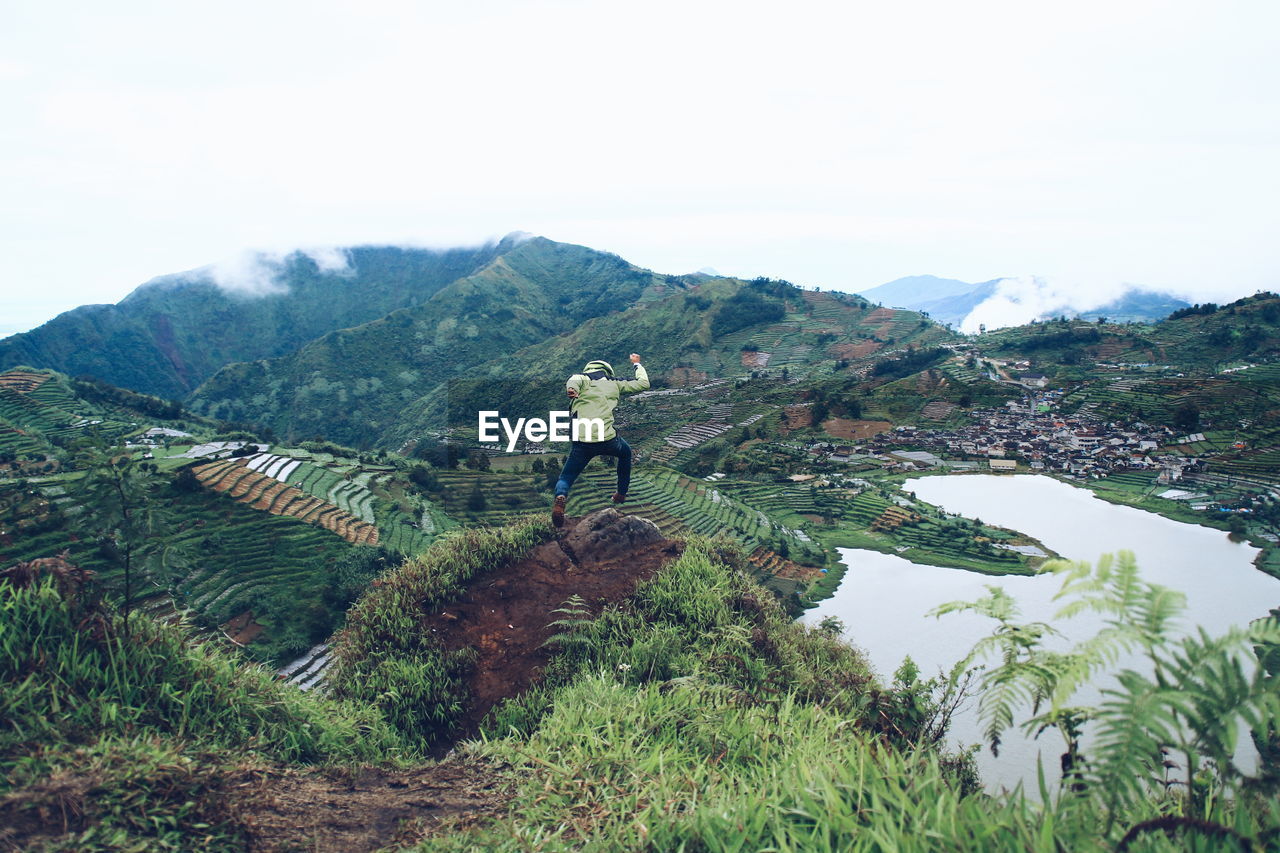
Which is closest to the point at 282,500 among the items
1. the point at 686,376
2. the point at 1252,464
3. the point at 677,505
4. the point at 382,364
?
the point at 677,505

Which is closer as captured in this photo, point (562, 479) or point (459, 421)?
point (562, 479)

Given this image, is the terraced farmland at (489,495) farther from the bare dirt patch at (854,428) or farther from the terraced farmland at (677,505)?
the bare dirt patch at (854,428)

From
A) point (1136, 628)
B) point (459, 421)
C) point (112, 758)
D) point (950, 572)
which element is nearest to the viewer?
point (1136, 628)

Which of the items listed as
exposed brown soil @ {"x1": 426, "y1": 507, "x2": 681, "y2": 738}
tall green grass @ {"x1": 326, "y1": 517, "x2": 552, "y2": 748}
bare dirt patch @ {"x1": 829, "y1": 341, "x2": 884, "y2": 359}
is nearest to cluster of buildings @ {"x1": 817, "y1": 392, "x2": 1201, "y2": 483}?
bare dirt patch @ {"x1": 829, "y1": 341, "x2": 884, "y2": 359}

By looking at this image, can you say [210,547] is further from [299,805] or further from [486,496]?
[299,805]

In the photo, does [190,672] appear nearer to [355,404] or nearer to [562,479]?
[562,479]

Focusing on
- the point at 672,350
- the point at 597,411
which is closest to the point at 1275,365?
the point at 672,350

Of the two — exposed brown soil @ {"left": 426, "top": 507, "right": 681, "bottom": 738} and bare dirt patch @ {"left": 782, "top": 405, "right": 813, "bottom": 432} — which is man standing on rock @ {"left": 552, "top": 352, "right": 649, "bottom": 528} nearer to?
exposed brown soil @ {"left": 426, "top": 507, "right": 681, "bottom": 738}
